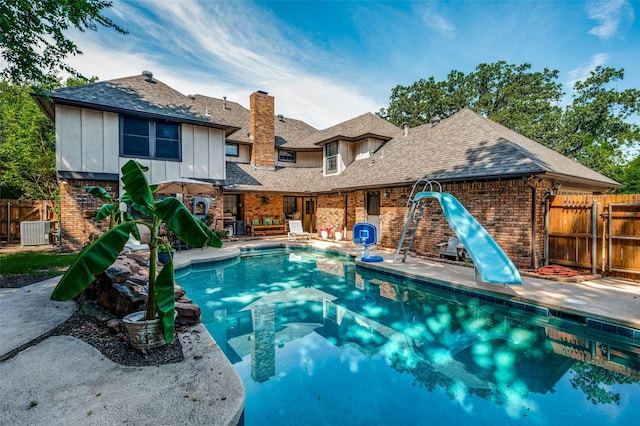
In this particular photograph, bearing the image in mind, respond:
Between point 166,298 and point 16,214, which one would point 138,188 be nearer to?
point 166,298

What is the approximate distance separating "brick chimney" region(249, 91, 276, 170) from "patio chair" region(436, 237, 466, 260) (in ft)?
40.0

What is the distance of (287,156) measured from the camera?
817 inches

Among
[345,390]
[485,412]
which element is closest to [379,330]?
[345,390]

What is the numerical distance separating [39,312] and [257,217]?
13353 millimetres

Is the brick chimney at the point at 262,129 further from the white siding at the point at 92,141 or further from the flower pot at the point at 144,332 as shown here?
the flower pot at the point at 144,332

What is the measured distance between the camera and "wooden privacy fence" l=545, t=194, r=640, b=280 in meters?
7.70

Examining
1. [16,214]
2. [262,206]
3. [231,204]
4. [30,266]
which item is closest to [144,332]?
[30,266]

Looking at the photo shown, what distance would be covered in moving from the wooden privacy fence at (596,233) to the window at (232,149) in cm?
1641

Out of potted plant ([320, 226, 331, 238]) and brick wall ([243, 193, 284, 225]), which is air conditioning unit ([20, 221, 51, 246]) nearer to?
brick wall ([243, 193, 284, 225])

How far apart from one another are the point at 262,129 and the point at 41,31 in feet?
40.1

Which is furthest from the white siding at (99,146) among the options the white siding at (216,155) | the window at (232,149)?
the window at (232,149)

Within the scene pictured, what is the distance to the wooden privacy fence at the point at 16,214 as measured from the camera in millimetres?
13602

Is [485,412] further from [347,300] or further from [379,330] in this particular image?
[347,300]

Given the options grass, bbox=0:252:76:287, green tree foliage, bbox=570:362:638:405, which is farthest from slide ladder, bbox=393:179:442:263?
grass, bbox=0:252:76:287
